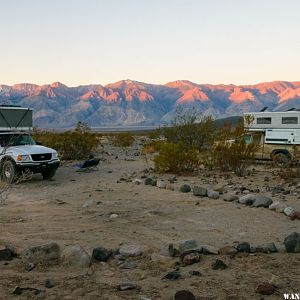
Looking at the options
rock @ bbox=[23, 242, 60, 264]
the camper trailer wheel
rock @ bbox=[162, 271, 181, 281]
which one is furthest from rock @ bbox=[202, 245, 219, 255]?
the camper trailer wheel

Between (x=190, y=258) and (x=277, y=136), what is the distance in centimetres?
1528

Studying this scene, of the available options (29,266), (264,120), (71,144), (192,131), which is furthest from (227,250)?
(71,144)

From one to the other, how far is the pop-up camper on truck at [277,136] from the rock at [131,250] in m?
13.1

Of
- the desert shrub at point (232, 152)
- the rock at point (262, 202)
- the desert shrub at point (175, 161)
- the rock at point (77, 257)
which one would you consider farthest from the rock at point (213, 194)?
the rock at point (77, 257)

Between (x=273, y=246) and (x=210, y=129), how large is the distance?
1798cm

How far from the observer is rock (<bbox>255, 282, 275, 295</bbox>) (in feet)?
17.8

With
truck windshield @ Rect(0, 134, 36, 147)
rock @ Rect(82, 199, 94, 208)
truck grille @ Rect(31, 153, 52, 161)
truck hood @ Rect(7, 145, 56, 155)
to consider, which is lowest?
rock @ Rect(82, 199, 94, 208)

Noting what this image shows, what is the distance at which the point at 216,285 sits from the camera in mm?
5738

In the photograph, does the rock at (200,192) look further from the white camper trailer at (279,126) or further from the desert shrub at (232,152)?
the white camper trailer at (279,126)

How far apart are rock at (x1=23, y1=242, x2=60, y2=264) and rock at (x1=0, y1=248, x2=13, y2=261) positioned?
212 millimetres

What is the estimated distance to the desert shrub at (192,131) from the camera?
24625 millimetres

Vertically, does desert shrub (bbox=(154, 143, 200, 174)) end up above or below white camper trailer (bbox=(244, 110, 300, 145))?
below

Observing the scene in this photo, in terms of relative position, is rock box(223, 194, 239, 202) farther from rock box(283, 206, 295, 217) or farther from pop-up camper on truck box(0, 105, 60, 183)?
pop-up camper on truck box(0, 105, 60, 183)

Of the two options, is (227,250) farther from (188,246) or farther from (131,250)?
(131,250)
